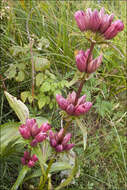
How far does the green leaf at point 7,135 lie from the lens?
100 centimetres

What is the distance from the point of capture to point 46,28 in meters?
1.72

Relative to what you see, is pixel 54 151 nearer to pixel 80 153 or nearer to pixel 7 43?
pixel 80 153

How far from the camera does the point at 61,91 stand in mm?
1567

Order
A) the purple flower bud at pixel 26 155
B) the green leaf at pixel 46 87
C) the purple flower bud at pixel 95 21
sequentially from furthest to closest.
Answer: the green leaf at pixel 46 87 → the purple flower bud at pixel 26 155 → the purple flower bud at pixel 95 21

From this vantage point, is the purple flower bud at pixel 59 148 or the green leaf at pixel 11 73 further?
the green leaf at pixel 11 73

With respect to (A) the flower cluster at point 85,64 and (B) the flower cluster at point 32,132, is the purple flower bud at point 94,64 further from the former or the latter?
(B) the flower cluster at point 32,132

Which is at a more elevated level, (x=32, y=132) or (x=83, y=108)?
(x=83, y=108)

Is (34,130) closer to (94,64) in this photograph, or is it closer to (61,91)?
(94,64)

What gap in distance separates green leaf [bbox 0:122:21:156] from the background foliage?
2.5 inches

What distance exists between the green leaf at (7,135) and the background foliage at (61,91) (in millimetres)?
64

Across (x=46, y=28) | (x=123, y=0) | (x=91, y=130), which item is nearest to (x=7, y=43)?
(x=46, y=28)

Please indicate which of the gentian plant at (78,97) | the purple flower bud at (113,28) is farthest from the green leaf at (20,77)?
the purple flower bud at (113,28)

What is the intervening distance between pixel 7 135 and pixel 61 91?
63cm

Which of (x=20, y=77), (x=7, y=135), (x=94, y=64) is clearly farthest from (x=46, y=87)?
(x=94, y=64)
